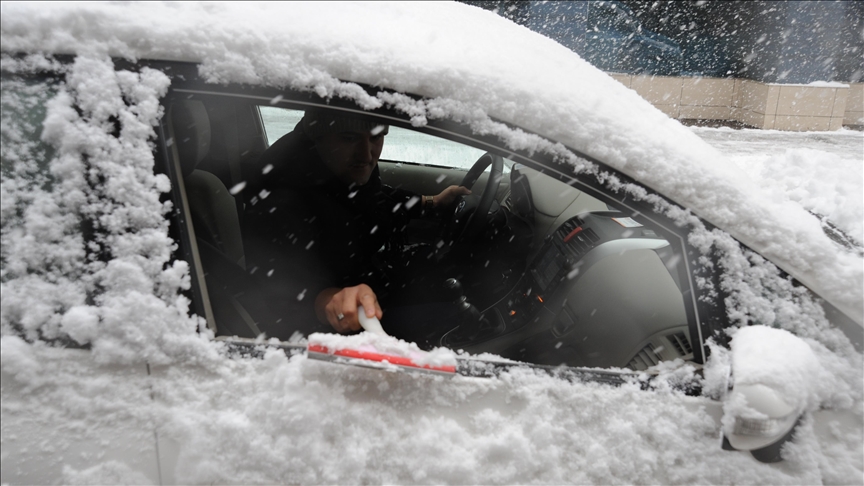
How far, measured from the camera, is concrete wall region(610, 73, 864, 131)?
1117 centimetres

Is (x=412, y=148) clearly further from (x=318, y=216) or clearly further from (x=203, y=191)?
(x=203, y=191)

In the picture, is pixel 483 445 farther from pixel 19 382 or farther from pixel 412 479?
pixel 19 382

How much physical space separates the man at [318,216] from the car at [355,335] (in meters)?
0.50

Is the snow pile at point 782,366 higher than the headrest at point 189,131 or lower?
lower

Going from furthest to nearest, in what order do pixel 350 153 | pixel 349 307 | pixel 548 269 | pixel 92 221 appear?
pixel 548 269, pixel 350 153, pixel 349 307, pixel 92 221

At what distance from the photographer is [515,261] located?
221 cm

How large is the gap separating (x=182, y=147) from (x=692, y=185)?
119 cm

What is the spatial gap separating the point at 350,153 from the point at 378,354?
1003 mm

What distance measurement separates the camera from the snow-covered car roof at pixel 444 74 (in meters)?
0.97

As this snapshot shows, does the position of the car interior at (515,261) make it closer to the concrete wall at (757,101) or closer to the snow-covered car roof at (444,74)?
the snow-covered car roof at (444,74)

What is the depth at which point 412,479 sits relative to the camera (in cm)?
105

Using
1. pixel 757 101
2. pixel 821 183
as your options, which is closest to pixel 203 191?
pixel 821 183

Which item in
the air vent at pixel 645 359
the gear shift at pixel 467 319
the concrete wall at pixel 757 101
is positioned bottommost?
the gear shift at pixel 467 319

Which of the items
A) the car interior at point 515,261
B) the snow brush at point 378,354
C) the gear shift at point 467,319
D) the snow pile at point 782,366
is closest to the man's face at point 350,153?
A: the car interior at point 515,261
